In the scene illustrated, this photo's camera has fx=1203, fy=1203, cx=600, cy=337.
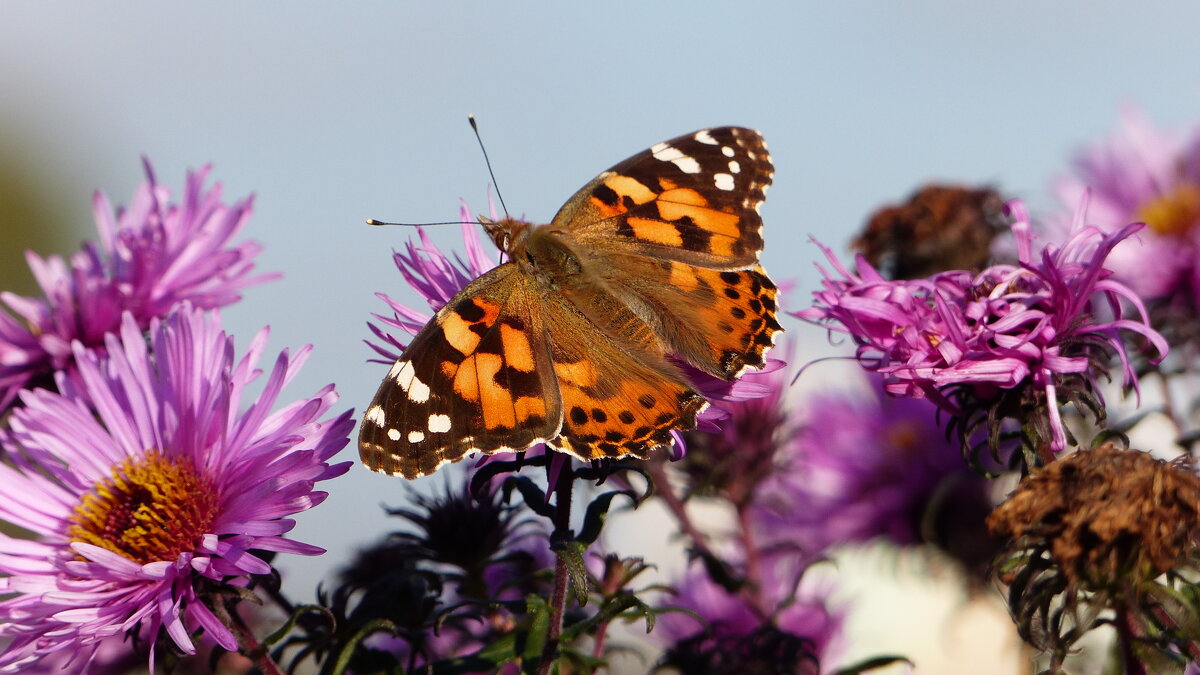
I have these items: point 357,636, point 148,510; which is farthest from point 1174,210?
point 148,510

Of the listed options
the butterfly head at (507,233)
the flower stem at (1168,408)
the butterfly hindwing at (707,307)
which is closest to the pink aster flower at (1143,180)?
the flower stem at (1168,408)

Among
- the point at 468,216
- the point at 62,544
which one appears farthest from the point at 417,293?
the point at 62,544

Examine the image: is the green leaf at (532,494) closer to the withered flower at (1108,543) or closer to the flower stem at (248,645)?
the flower stem at (248,645)

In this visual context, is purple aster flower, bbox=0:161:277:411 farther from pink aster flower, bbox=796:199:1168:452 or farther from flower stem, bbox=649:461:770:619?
pink aster flower, bbox=796:199:1168:452

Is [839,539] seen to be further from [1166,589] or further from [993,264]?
[1166,589]

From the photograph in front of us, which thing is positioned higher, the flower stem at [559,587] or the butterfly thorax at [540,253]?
the butterfly thorax at [540,253]

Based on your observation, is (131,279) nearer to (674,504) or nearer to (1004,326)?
(674,504)
